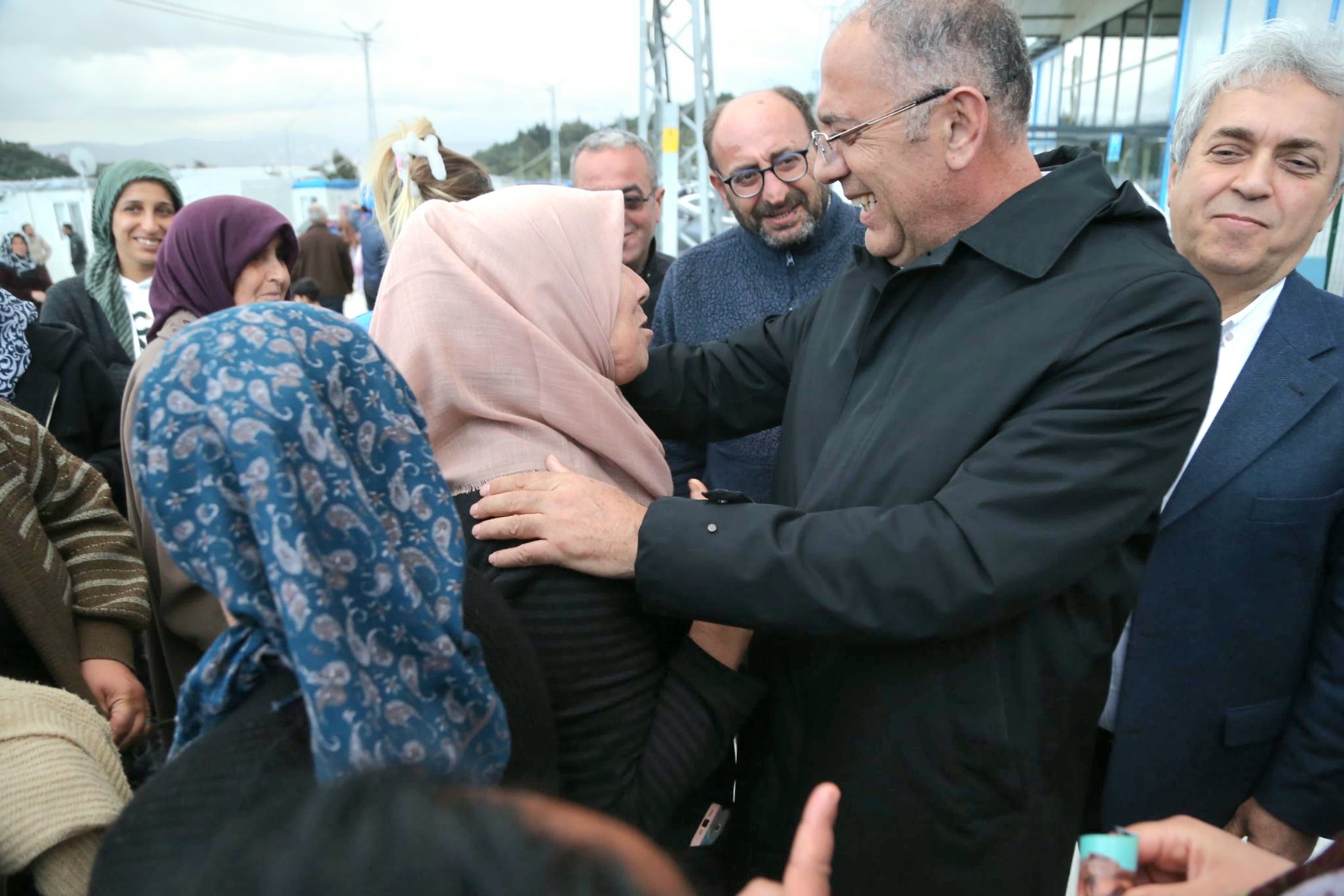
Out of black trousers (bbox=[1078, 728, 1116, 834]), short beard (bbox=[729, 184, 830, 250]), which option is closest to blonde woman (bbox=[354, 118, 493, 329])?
short beard (bbox=[729, 184, 830, 250])

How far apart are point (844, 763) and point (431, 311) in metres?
0.96

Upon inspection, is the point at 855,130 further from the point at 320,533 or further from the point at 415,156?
the point at 415,156

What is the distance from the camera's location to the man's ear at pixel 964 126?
4.89ft

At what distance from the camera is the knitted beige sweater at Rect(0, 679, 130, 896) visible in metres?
1.21

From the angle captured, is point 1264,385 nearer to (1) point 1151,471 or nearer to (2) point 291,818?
(1) point 1151,471

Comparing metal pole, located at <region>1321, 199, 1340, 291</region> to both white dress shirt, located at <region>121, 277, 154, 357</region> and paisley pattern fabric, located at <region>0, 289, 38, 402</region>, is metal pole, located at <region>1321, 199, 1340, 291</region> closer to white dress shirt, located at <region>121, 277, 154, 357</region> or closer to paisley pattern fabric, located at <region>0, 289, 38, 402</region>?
white dress shirt, located at <region>121, 277, 154, 357</region>

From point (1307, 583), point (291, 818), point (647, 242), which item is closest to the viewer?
point (291, 818)

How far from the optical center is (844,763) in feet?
4.60

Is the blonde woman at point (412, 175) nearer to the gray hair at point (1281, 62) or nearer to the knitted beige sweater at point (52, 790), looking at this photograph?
the knitted beige sweater at point (52, 790)

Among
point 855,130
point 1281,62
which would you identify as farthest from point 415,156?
point 1281,62

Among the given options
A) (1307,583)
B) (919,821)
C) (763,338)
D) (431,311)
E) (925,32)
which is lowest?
(919,821)

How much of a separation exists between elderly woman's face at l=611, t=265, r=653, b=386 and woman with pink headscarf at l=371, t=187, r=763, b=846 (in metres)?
0.10

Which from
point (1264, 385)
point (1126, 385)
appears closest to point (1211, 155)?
point (1264, 385)

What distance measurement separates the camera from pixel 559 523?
4.05 feet
